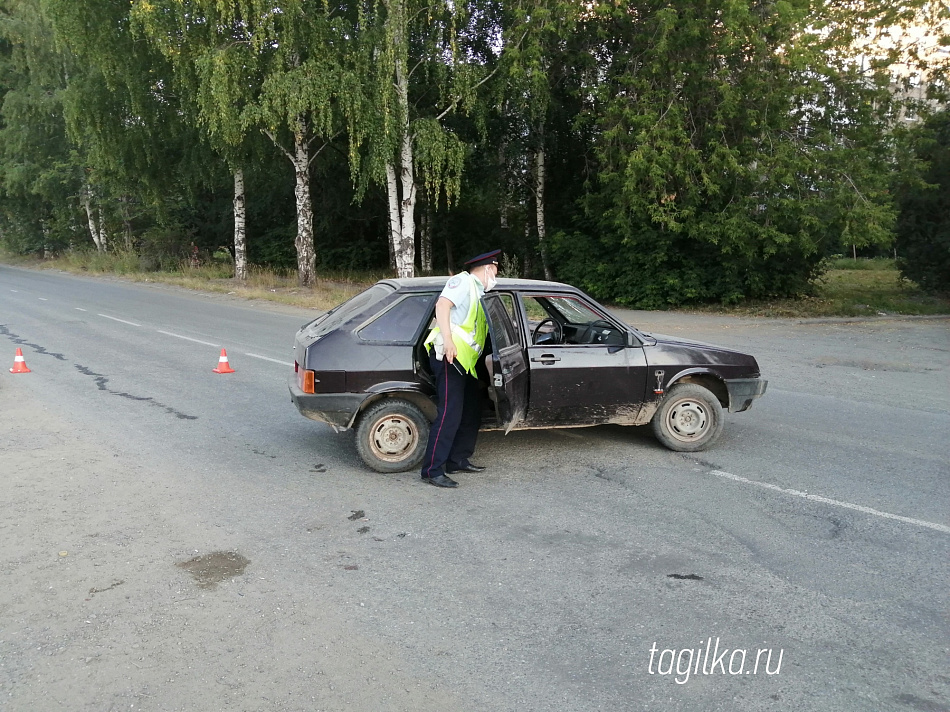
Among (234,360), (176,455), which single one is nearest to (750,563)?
(176,455)

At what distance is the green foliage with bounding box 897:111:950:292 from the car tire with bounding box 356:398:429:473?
64.9ft

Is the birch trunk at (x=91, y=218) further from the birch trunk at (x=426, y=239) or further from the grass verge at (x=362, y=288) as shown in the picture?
the birch trunk at (x=426, y=239)

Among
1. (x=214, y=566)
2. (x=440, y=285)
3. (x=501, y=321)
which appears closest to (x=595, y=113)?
(x=440, y=285)

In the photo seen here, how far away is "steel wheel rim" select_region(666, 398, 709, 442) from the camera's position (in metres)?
6.56

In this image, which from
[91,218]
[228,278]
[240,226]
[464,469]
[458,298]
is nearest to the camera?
[458,298]

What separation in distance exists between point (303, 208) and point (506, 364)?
19.8m

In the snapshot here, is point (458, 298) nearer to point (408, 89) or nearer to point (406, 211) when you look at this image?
point (406, 211)

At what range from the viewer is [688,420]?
6586 mm

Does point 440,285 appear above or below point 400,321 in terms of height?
above

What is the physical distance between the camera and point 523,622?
12.2ft

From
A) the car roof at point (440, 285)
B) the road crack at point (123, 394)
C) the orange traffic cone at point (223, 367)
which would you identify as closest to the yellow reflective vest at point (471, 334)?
the car roof at point (440, 285)

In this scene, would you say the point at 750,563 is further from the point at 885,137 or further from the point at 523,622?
the point at 885,137

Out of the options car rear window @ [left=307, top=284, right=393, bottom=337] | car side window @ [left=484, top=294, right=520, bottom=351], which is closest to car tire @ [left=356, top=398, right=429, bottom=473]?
car rear window @ [left=307, top=284, right=393, bottom=337]

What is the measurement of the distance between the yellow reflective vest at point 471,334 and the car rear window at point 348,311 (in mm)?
798
